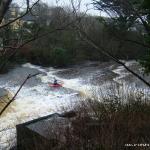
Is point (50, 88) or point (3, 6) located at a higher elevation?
point (3, 6)

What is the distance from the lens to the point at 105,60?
95.4 feet

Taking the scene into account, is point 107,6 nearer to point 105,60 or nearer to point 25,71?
point 25,71

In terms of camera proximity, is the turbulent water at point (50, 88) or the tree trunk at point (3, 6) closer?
the tree trunk at point (3, 6)

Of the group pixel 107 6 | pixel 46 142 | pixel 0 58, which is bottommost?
pixel 46 142

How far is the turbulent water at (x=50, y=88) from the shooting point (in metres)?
13.0

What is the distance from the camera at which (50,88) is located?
18.2 meters

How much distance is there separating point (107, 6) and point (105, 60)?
25648 mm

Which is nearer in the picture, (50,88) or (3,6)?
(3,6)

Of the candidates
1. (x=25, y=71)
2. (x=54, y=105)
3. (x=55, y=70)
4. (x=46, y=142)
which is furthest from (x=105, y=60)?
(x=46, y=142)

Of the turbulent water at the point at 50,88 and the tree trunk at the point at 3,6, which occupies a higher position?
the tree trunk at the point at 3,6

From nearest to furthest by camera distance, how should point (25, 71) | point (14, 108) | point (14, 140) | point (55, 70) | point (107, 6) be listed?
point (107, 6) → point (14, 140) → point (14, 108) → point (25, 71) → point (55, 70)

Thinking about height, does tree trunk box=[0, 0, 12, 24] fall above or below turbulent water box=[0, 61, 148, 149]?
above

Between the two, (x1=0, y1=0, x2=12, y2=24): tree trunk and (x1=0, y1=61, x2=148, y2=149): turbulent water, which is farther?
(x1=0, y1=61, x2=148, y2=149): turbulent water

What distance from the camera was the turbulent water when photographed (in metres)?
13.0
